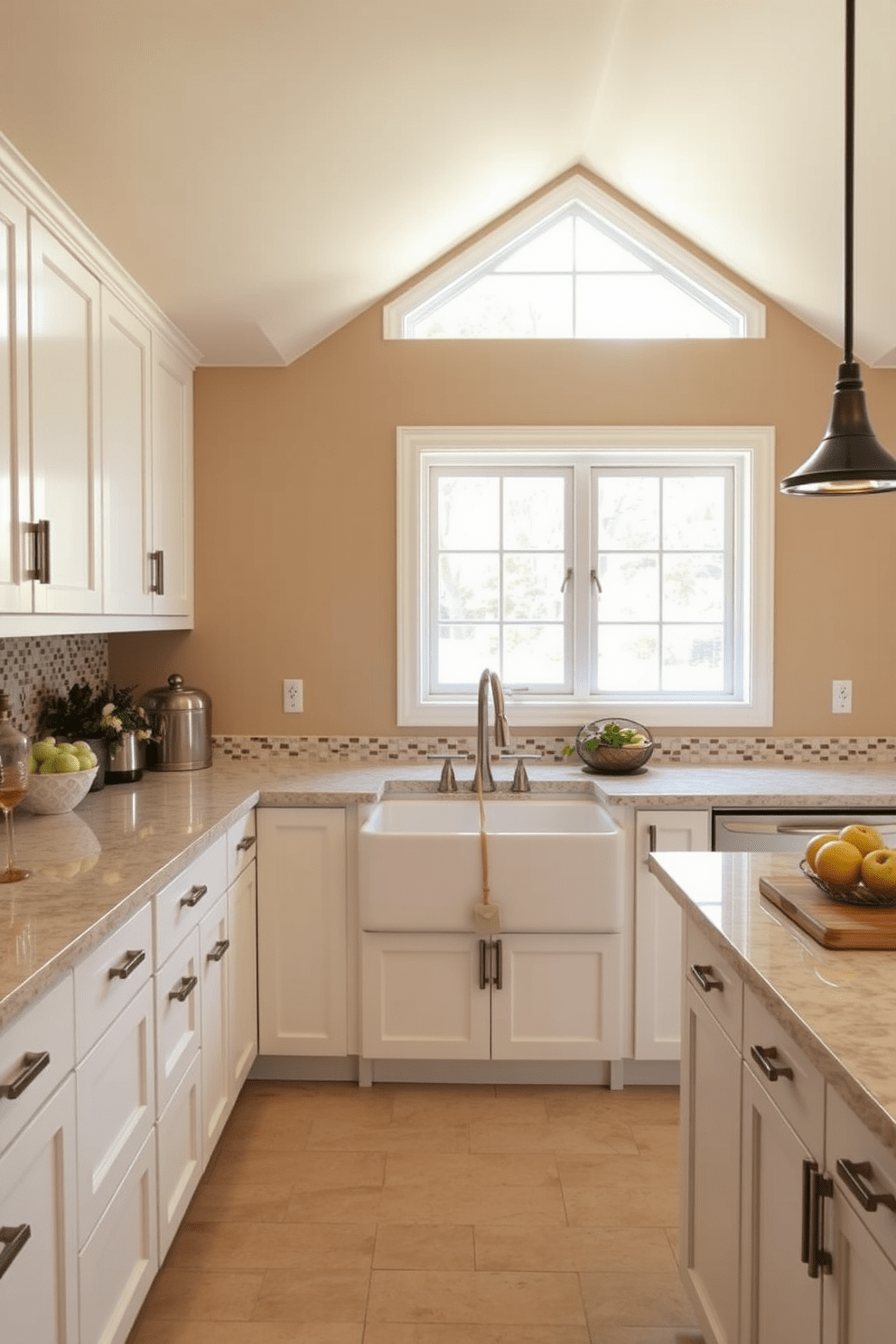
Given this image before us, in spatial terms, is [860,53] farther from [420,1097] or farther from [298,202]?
[420,1097]

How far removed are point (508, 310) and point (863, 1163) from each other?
308 cm

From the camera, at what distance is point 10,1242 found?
50.3 inches

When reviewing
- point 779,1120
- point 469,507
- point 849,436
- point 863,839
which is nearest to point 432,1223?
point 779,1120

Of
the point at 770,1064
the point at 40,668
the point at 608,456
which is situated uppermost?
the point at 608,456

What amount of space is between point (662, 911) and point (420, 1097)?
2.81ft

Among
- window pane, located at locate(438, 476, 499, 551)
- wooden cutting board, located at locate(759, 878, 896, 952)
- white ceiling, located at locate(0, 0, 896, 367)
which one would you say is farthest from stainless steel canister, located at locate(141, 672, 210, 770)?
wooden cutting board, located at locate(759, 878, 896, 952)

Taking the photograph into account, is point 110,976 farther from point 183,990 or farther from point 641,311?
point 641,311

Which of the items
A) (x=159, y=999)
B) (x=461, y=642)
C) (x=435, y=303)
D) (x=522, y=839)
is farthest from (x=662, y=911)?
(x=435, y=303)

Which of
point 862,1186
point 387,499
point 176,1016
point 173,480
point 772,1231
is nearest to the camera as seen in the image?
point 862,1186

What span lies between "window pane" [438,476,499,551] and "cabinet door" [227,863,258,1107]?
4.52ft

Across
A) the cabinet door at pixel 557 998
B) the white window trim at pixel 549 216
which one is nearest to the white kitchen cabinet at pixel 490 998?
the cabinet door at pixel 557 998

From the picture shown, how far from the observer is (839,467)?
5.77 ft

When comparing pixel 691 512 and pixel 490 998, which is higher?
pixel 691 512

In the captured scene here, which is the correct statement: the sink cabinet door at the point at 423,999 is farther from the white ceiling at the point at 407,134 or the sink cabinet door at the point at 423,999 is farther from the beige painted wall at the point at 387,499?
the white ceiling at the point at 407,134
